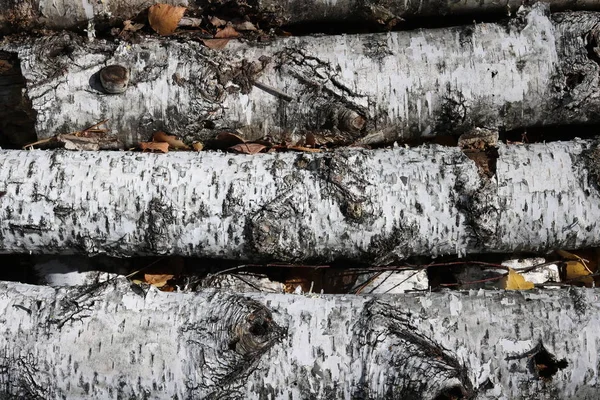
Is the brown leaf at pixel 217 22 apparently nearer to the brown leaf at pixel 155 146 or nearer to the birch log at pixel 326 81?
the birch log at pixel 326 81

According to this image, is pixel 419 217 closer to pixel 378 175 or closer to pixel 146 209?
pixel 378 175

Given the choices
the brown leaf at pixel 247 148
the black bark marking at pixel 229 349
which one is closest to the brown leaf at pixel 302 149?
the brown leaf at pixel 247 148

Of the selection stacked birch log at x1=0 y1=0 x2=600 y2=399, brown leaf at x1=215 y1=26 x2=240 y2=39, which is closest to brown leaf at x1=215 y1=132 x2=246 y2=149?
stacked birch log at x1=0 y1=0 x2=600 y2=399

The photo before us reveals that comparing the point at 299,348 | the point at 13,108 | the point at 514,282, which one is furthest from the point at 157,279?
the point at 514,282

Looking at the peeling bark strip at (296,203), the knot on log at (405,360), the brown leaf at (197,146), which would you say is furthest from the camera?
the brown leaf at (197,146)

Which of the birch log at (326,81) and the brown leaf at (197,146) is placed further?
the brown leaf at (197,146)

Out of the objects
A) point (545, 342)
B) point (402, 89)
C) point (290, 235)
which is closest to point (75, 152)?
point (290, 235)
